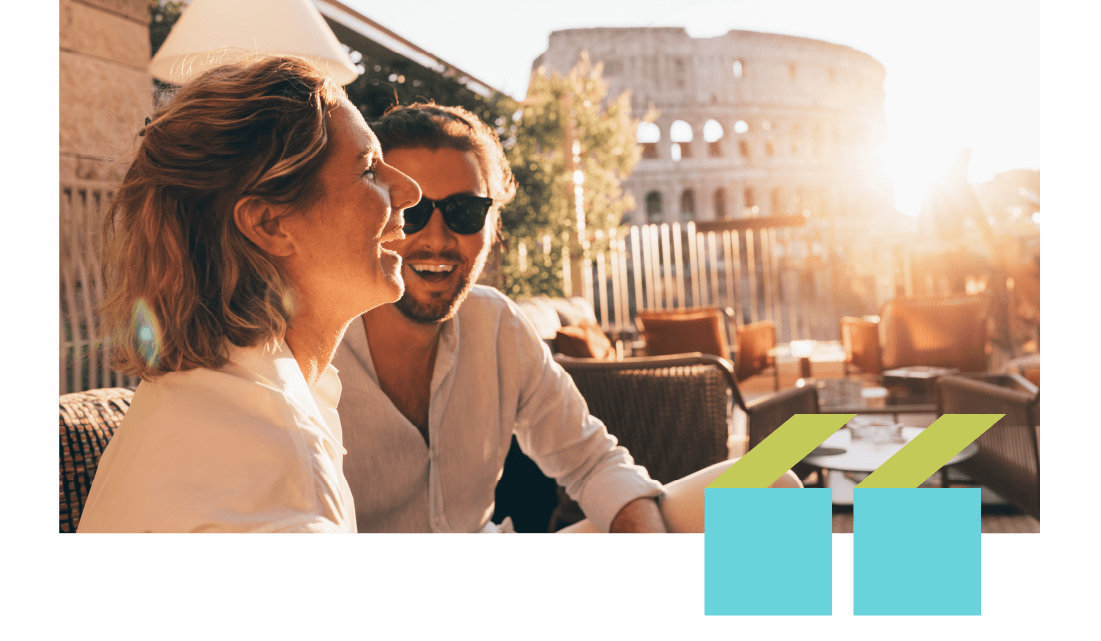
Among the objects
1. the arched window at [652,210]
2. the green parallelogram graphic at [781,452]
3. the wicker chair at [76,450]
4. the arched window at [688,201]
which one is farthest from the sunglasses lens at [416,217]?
the arched window at [652,210]

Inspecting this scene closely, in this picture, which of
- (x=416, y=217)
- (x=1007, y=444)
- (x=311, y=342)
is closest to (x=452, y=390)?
(x=416, y=217)

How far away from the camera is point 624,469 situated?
1.24m

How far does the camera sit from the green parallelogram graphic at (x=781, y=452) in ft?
2.48

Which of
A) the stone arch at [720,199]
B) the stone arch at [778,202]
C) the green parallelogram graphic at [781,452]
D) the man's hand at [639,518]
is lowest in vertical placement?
the man's hand at [639,518]

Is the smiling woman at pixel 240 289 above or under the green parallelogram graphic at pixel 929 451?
above

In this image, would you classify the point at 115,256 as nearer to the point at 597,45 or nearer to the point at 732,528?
the point at 732,528

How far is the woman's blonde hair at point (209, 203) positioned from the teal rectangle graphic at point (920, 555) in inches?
26.7

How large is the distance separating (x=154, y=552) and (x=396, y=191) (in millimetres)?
467

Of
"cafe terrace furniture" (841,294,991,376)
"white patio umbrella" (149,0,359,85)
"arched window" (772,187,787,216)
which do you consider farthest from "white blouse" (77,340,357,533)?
"arched window" (772,187,787,216)

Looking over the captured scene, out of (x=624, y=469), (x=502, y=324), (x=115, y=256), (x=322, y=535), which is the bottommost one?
(x=624, y=469)

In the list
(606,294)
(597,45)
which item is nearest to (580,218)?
(606,294)

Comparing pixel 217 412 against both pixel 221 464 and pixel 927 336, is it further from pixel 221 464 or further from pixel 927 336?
pixel 927 336

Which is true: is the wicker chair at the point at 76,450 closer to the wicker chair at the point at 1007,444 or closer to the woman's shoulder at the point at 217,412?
the woman's shoulder at the point at 217,412
